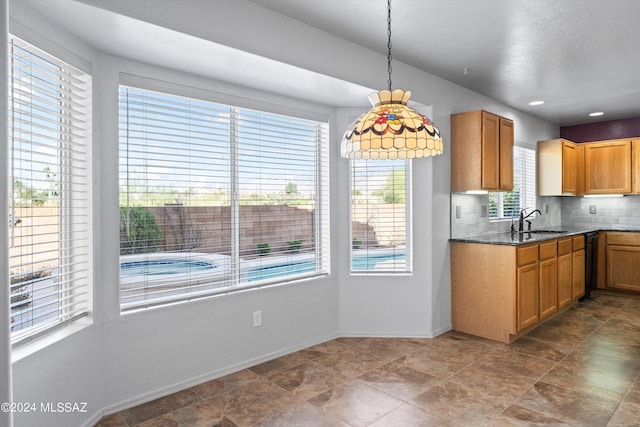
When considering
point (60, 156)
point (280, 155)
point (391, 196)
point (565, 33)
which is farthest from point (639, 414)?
point (60, 156)

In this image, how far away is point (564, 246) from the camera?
446cm

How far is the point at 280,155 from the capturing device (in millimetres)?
3412

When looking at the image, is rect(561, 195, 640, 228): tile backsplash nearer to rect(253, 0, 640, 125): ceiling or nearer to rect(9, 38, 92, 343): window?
rect(253, 0, 640, 125): ceiling

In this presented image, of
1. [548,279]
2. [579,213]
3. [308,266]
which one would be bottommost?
[548,279]

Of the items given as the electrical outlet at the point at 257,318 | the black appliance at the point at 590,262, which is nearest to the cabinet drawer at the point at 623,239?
the black appliance at the point at 590,262

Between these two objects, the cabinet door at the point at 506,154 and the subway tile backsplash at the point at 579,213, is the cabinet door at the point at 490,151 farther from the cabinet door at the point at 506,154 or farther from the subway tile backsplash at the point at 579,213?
the subway tile backsplash at the point at 579,213

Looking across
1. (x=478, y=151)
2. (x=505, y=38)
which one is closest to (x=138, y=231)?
(x=505, y=38)

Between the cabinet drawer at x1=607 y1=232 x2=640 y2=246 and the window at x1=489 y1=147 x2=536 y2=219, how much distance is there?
43.6 inches

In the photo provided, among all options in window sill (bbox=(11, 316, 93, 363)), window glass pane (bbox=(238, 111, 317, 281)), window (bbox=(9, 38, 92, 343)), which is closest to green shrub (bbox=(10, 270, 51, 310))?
window (bbox=(9, 38, 92, 343))

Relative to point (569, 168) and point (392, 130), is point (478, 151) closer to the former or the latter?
point (392, 130)

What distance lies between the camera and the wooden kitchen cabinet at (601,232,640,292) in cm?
534

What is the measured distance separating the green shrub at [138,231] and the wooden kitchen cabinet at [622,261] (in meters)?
5.87

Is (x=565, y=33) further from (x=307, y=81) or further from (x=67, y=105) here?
(x=67, y=105)

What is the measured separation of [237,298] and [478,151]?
103 inches
